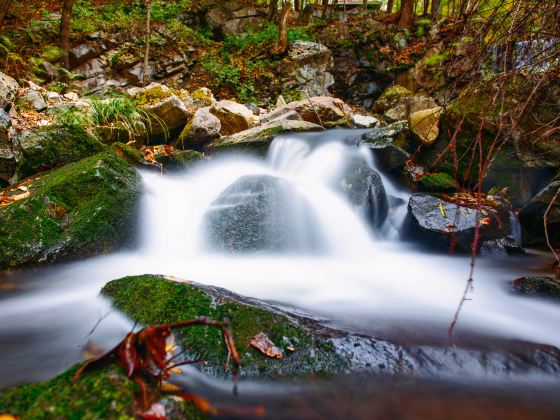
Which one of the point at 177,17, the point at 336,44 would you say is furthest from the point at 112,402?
the point at 177,17

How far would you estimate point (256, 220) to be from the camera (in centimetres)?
446

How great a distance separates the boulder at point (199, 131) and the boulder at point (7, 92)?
2969 millimetres

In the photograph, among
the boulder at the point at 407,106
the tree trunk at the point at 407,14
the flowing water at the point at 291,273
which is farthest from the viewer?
the tree trunk at the point at 407,14

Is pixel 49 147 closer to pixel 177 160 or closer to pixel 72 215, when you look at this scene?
pixel 72 215

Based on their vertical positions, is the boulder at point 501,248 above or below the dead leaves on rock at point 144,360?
below

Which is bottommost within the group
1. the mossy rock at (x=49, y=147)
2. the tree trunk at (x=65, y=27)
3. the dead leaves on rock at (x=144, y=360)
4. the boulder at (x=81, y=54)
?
the mossy rock at (x=49, y=147)

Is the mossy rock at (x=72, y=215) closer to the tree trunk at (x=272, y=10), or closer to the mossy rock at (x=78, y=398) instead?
the mossy rock at (x=78, y=398)

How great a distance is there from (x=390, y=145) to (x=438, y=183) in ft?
3.88

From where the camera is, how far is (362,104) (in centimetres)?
1432

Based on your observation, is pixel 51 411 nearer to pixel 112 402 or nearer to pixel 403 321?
pixel 112 402

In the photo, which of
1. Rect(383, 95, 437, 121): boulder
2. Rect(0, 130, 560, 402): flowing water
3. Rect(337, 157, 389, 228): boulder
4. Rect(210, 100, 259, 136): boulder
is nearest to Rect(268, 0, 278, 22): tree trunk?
Rect(383, 95, 437, 121): boulder

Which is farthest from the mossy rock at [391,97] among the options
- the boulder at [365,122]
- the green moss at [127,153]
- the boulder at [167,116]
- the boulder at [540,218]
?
the green moss at [127,153]

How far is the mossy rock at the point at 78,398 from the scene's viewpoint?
1059 mm

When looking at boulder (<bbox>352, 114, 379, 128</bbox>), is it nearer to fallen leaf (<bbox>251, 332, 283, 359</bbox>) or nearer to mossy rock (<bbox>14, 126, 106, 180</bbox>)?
mossy rock (<bbox>14, 126, 106, 180</bbox>)
